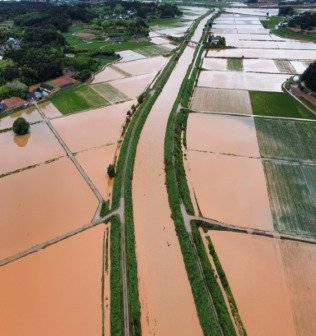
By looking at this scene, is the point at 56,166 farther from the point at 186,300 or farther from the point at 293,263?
the point at 293,263

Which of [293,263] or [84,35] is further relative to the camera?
[84,35]

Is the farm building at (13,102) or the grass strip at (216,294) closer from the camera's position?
the grass strip at (216,294)

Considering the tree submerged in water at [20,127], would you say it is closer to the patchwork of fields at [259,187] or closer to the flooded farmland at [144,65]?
the patchwork of fields at [259,187]

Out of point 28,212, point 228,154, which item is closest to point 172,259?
point 28,212

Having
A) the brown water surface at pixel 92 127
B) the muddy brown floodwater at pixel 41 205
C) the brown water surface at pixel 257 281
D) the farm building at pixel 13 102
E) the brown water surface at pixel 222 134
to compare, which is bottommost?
the brown water surface at pixel 257 281

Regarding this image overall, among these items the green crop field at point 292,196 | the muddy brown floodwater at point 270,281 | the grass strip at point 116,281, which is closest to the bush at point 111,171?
the grass strip at point 116,281

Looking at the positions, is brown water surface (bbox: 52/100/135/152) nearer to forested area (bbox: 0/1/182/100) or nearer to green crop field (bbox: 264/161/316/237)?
forested area (bbox: 0/1/182/100)
